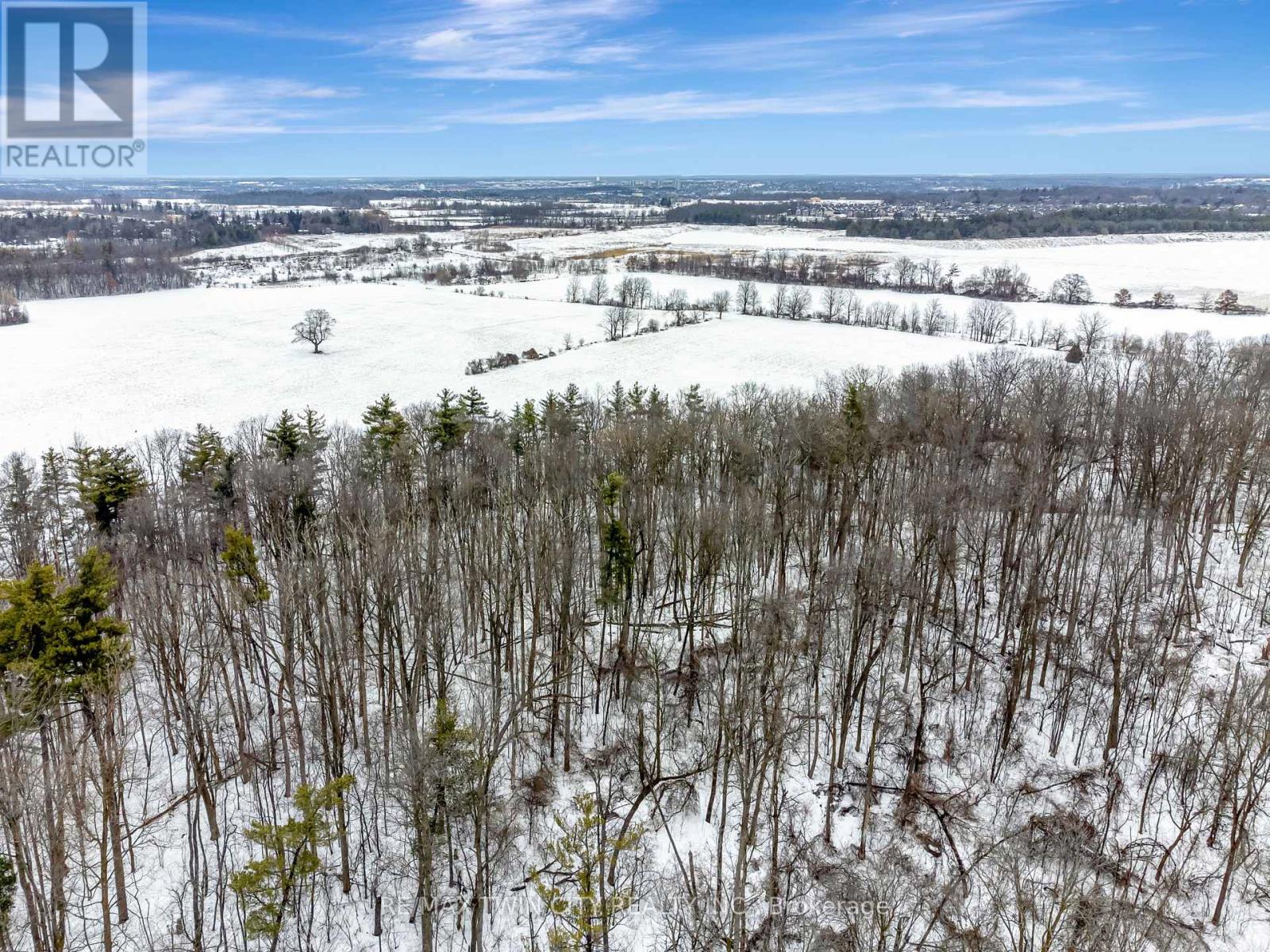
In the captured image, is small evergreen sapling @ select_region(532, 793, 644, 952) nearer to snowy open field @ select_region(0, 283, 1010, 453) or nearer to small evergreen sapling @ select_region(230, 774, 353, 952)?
small evergreen sapling @ select_region(230, 774, 353, 952)

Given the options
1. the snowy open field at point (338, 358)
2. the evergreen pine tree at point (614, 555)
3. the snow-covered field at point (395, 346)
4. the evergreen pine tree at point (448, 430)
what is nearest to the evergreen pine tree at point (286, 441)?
the evergreen pine tree at point (448, 430)

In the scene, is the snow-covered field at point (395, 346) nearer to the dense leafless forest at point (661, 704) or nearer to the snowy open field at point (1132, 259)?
the snowy open field at point (1132, 259)

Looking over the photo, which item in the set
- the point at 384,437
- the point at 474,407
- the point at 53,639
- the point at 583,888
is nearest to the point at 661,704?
the point at 583,888

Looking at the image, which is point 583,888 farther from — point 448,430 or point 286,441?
point 448,430

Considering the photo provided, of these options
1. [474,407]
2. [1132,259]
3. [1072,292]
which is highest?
[1132,259]

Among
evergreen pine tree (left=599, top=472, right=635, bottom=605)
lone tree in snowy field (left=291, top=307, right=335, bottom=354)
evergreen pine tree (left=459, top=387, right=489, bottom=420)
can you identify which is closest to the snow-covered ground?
lone tree in snowy field (left=291, top=307, right=335, bottom=354)

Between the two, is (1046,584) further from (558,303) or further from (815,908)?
Answer: (558,303)

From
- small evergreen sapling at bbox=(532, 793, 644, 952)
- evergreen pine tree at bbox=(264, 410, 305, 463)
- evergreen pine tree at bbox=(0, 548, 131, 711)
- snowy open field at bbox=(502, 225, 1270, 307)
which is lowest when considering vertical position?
small evergreen sapling at bbox=(532, 793, 644, 952)
